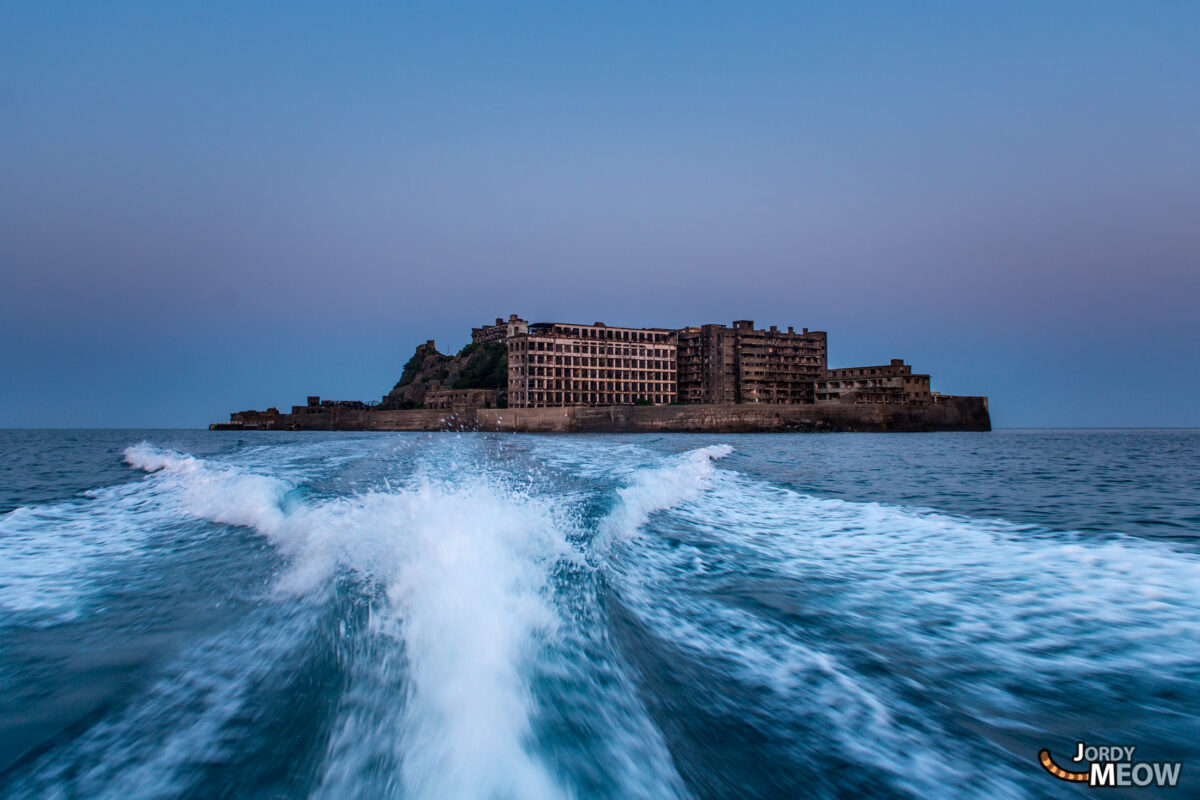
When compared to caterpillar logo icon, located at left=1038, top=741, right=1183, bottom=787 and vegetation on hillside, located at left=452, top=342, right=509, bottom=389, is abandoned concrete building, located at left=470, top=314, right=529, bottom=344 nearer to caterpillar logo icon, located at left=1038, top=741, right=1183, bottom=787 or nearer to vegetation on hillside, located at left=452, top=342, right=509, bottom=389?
vegetation on hillside, located at left=452, top=342, right=509, bottom=389

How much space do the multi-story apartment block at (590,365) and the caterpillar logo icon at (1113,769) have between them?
3299 inches

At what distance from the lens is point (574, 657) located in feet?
11.8

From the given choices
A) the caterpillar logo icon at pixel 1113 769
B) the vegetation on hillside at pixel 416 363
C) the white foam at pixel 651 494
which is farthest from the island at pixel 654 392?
the caterpillar logo icon at pixel 1113 769

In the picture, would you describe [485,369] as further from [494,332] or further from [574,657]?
[574,657]

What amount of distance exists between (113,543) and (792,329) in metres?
115

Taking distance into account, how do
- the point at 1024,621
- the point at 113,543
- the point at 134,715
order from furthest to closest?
the point at 113,543
the point at 1024,621
the point at 134,715

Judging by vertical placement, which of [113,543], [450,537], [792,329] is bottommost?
[113,543]

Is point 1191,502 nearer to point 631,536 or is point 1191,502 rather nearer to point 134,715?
point 631,536

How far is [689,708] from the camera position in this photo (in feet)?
9.83

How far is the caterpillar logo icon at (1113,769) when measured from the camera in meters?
2.39

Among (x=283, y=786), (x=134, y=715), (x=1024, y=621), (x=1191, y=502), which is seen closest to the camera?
(x=283, y=786)

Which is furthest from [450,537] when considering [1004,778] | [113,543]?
[113,543]

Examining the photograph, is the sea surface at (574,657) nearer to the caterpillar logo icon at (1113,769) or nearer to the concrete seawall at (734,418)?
the caterpillar logo icon at (1113,769)

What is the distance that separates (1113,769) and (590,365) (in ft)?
307
